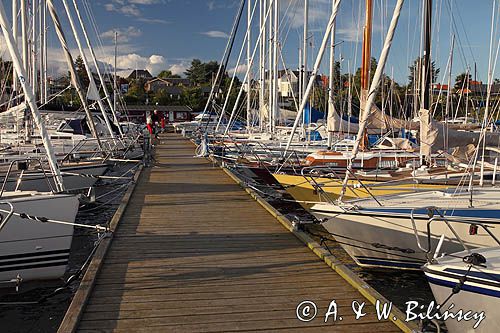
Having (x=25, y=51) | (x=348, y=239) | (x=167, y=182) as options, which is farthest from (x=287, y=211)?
(x=25, y=51)

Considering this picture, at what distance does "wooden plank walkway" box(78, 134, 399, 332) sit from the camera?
5.02 m

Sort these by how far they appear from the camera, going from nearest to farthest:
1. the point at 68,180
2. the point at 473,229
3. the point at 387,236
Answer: the point at 473,229 → the point at 387,236 → the point at 68,180

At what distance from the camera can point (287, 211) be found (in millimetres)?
17984

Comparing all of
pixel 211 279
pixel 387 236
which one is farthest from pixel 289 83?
pixel 211 279

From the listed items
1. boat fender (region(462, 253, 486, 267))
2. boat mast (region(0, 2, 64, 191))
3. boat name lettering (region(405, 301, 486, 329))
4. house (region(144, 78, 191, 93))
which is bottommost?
boat name lettering (region(405, 301, 486, 329))

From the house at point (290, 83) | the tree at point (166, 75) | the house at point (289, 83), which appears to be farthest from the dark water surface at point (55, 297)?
the tree at point (166, 75)

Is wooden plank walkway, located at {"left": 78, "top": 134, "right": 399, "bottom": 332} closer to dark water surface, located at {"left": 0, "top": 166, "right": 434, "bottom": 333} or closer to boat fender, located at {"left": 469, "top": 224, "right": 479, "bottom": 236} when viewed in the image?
dark water surface, located at {"left": 0, "top": 166, "right": 434, "bottom": 333}

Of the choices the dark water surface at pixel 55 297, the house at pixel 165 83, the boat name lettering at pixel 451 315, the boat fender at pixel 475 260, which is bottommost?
the dark water surface at pixel 55 297

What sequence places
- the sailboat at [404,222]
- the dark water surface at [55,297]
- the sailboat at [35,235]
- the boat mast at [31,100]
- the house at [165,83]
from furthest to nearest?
the house at [165,83] → the boat mast at [31,100] → the sailboat at [404,222] → the dark water surface at [55,297] → the sailboat at [35,235]

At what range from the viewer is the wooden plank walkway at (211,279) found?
16.5 feet

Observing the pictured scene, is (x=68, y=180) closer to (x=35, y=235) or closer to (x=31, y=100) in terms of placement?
(x=31, y=100)

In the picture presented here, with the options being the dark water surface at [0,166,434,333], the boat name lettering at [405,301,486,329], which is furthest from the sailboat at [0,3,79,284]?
the boat name lettering at [405,301,486,329]

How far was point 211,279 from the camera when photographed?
20.5 ft

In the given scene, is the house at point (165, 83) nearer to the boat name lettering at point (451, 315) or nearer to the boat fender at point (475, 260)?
the boat name lettering at point (451, 315)
